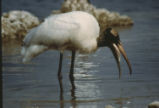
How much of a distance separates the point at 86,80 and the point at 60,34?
38.7 inches

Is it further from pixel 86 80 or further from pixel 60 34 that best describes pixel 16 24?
pixel 60 34

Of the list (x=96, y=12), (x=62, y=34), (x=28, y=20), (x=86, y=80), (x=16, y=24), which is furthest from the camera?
(x=96, y=12)

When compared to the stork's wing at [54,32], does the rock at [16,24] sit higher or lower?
higher

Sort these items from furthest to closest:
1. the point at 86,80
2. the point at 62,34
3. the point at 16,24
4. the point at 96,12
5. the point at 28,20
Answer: the point at 96,12 → the point at 28,20 → the point at 16,24 → the point at 86,80 → the point at 62,34

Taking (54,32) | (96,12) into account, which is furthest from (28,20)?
(54,32)

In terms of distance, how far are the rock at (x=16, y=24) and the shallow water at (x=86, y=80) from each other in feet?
2.53

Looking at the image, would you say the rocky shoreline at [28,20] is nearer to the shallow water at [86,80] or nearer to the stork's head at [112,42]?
the shallow water at [86,80]

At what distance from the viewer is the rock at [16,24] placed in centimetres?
1320

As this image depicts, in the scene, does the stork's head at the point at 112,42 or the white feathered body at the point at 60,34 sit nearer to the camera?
the white feathered body at the point at 60,34

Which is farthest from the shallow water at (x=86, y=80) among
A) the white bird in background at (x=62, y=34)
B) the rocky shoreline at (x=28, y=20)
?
the rocky shoreline at (x=28, y=20)

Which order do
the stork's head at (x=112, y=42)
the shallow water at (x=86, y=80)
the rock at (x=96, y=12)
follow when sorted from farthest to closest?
Result: 1. the rock at (x=96, y=12)
2. the stork's head at (x=112, y=42)
3. the shallow water at (x=86, y=80)

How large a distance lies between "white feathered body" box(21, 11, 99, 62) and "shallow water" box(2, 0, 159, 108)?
57 centimetres

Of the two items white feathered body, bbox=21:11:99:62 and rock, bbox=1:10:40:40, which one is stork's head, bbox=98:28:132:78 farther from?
rock, bbox=1:10:40:40

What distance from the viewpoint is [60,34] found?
6.97 m
